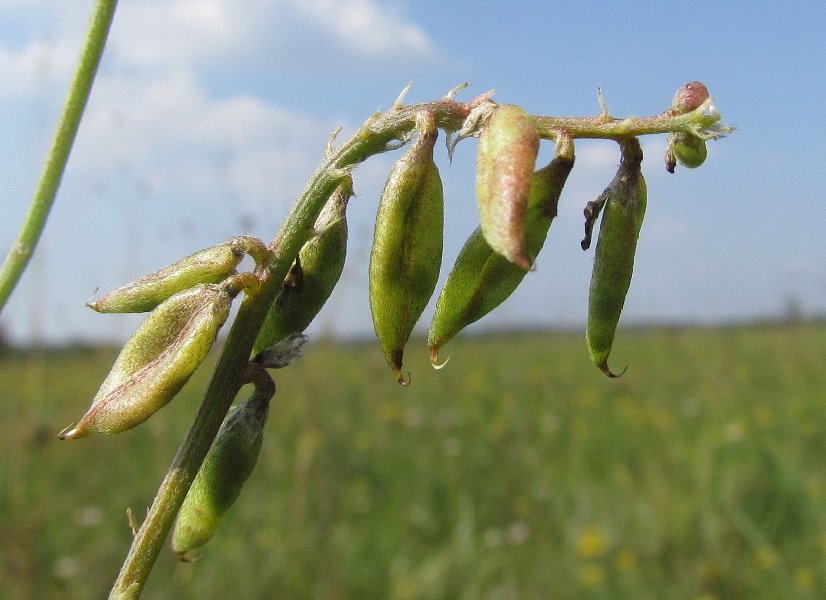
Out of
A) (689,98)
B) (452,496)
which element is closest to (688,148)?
(689,98)

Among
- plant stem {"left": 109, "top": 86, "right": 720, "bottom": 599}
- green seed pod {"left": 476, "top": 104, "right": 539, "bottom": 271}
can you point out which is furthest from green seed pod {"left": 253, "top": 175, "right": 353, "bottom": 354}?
green seed pod {"left": 476, "top": 104, "right": 539, "bottom": 271}

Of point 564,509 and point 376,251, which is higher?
point 376,251

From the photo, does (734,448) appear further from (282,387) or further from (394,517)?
(282,387)

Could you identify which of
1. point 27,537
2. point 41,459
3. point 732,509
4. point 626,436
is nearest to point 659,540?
point 732,509

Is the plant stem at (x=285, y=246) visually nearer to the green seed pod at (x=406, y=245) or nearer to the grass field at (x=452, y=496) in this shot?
the green seed pod at (x=406, y=245)

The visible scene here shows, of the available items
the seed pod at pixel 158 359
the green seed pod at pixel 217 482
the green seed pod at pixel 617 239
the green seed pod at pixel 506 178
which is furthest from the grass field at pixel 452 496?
the green seed pod at pixel 506 178

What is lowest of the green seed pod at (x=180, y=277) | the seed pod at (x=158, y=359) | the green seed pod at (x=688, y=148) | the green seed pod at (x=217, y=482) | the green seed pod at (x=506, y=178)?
the green seed pod at (x=217, y=482)

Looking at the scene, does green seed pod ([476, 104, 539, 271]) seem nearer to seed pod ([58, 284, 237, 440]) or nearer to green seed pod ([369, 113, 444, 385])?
green seed pod ([369, 113, 444, 385])
